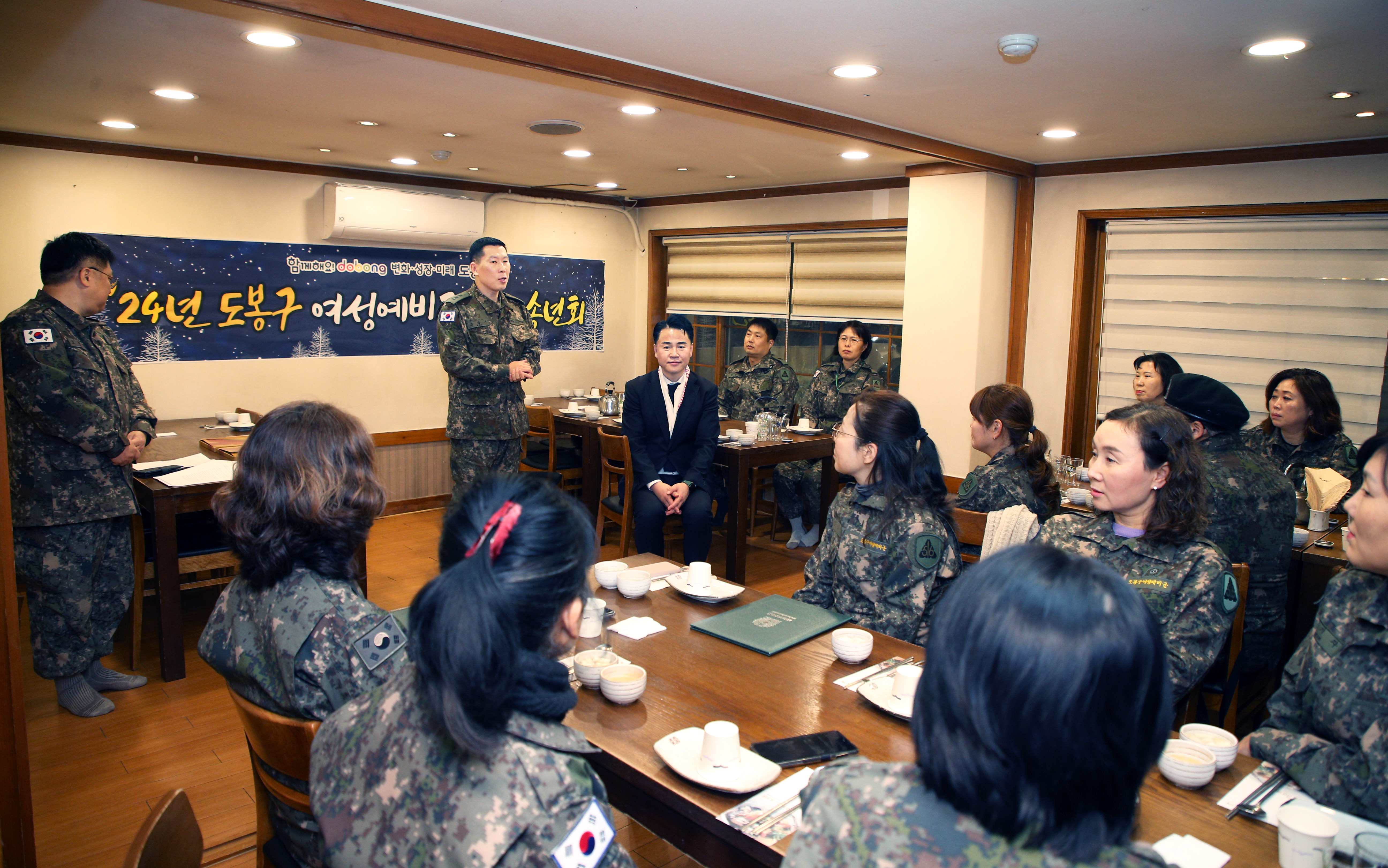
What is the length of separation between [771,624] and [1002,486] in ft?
4.65

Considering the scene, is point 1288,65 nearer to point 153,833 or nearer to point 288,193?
point 153,833

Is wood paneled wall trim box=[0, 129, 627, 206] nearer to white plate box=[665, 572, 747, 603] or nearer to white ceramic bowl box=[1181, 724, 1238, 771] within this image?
white plate box=[665, 572, 747, 603]

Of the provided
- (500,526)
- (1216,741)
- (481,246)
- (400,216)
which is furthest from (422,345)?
(1216,741)

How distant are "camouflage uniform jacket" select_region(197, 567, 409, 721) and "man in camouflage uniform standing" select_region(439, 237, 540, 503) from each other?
3361 millimetres

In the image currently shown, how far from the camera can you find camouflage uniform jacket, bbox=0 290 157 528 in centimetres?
310

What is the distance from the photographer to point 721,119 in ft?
13.1

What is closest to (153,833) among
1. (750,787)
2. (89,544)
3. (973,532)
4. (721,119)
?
(750,787)

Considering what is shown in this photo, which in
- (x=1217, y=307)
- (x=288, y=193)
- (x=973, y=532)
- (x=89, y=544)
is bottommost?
(x=89, y=544)

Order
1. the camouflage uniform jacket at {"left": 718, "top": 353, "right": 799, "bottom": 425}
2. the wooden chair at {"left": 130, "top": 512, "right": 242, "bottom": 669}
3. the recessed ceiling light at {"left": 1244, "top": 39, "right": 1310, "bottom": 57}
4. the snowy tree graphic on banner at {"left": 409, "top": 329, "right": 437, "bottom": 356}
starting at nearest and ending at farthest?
the recessed ceiling light at {"left": 1244, "top": 39, "right": 1310, "bottom": 57}
the wooden chair at {"left": 130, "top": 512, "right": 242, "bottom": 669}
the camouflage uniform jacket at {"left": 718, "top": 353, "right": 799, "bottom": 425}
the snowy tree graphic on banner at {"left": 409, "top": 329, "right": 437, "bottom": 356}

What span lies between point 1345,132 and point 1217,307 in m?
1.07

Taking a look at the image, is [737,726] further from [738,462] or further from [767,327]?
[767,327]

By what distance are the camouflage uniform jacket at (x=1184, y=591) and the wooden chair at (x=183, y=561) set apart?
3.33 meters

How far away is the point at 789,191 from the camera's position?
6754 mm

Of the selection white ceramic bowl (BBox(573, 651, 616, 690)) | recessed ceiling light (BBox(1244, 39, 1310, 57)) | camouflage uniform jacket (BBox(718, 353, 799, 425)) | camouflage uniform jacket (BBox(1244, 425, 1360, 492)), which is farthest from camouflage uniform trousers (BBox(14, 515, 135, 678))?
camouflage uniform jacket (BBox(1244, 425, 1360, 492))
